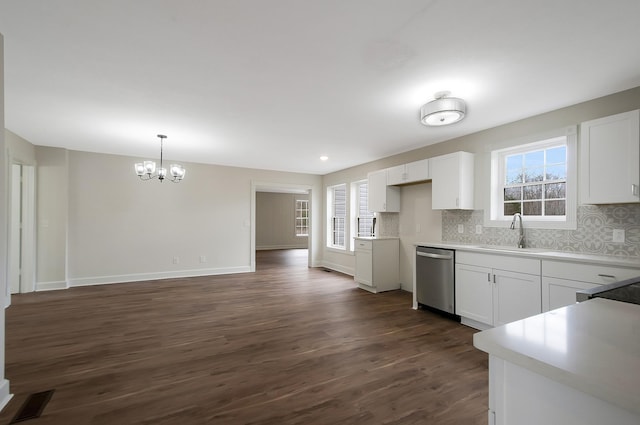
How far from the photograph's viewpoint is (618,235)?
2.77m

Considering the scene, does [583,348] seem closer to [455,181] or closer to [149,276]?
[455,181]

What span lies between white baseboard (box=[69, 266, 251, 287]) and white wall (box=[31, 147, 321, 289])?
0.05 ft

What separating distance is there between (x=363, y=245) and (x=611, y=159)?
354cm

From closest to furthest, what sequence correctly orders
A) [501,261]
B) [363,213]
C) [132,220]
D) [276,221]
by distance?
[501,261] < [132,220] < [363,213] < [276,221]

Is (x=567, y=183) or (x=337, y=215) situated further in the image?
(x=337, y=215)

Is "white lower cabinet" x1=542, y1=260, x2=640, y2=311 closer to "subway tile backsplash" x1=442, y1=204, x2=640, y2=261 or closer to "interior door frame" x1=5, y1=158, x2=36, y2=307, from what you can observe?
"subway tile backsplash" x1=442, y1=204, x2=640, y2=261

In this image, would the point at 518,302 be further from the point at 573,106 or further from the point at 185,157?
the point at 185,157

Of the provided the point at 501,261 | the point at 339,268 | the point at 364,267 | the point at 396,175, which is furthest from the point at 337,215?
the point at 501,261

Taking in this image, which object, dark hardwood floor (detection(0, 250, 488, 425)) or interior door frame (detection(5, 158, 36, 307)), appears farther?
interior door frame (detection(5, 158, 36, 307))

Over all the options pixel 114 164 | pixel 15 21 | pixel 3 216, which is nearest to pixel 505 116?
pixel 15 21

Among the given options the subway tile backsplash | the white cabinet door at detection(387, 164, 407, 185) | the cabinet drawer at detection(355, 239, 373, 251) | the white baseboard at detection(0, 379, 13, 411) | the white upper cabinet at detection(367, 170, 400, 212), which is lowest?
the white baseboard at detection(0, 379, 13, 411)

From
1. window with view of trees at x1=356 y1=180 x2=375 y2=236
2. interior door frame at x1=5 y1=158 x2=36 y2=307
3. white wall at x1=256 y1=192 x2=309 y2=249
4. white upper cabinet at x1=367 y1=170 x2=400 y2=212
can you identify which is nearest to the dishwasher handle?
white upper cabinet at x1=367 y1=170 x2=400 y2=212

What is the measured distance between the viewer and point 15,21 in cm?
188

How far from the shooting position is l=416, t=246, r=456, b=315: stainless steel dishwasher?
3.75 metres
